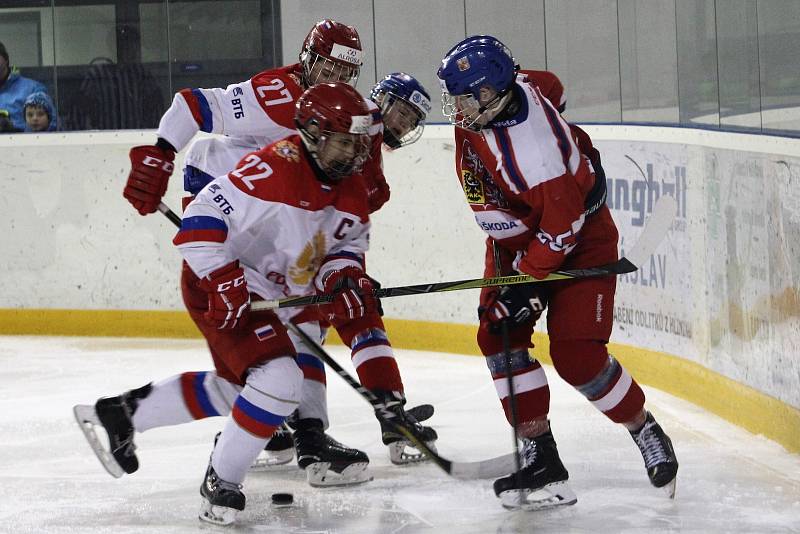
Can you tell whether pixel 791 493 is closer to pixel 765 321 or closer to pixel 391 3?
pixel 765 321

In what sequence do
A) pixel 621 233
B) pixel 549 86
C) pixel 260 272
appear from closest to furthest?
pixel 260 272
pixel 549 86
pixel 621 233

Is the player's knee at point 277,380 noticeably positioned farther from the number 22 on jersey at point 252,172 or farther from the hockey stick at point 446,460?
the number 22 on jersey at point 252,172

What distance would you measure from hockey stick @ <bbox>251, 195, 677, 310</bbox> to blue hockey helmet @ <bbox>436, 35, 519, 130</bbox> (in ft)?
1.22

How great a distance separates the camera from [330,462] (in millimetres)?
3338

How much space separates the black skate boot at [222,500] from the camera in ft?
9.62

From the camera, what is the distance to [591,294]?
3.03 meters

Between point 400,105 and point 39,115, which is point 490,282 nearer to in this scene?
point 400,105

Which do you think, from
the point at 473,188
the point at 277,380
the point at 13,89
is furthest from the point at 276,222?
the point at 13,89

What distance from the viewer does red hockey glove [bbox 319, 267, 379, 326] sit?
9.55 ft

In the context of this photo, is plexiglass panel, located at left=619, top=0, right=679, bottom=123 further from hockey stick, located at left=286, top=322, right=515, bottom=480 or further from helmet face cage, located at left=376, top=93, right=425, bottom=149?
hockey stick, located at left=286, top=322, right=515, bottom=480

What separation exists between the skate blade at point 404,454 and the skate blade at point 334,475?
7.1 inches

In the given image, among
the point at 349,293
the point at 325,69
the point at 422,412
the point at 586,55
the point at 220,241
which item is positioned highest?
the point at 586,55

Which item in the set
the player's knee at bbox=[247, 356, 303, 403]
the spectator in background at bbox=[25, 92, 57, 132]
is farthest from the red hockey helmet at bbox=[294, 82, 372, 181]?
the spectator in background at bbox=[25, 92, 57, 132]

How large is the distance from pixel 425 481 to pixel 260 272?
28.7 inches
